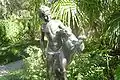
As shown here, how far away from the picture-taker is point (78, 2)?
274 inches

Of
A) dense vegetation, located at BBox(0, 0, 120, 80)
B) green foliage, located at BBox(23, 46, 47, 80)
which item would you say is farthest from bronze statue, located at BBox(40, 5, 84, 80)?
green foliage, located at BBox(23, 46, 47, 80)

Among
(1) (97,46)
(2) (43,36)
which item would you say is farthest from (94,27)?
(2) (43,36)

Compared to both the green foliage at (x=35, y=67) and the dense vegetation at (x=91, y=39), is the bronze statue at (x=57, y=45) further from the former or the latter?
the green foliage at (x=35, y=67)

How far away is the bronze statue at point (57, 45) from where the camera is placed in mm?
4211

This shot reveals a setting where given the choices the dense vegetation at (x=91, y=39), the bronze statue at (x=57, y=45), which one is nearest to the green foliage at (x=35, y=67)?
the dense vegetation at (x=91, y=39)

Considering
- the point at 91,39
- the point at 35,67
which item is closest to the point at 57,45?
the point at 35,67

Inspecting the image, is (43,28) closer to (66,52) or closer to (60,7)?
(66,52)

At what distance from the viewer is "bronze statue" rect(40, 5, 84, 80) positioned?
421cm

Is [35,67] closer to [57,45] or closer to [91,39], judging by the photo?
[91,39]

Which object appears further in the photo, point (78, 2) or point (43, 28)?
point (78, 2)

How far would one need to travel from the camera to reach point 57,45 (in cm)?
440

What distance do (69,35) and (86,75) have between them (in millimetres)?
2540

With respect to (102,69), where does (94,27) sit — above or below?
above

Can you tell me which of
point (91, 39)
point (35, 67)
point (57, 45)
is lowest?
point (35, 67)
